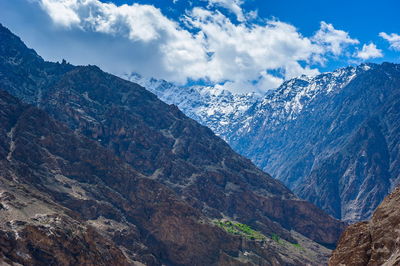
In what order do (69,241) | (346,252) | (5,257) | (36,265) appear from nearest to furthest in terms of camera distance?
(346,252), (5,257), (36,265), (69,241)

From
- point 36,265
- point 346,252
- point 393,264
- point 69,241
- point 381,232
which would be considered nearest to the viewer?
point 393,264

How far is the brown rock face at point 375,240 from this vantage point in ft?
100

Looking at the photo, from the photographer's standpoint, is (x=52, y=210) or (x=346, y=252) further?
(x=52, y=210)

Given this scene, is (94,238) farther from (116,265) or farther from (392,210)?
(392,210)

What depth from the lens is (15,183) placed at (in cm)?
17762

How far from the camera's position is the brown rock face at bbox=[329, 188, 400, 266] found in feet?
100

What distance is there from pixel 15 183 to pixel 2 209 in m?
29.6

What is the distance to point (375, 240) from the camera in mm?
32469

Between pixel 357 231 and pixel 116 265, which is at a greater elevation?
pixel 357 231

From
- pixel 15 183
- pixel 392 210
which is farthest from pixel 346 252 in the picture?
pixel 15 183

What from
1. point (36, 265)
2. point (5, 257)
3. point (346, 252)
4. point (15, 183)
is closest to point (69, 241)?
point (36, 265)

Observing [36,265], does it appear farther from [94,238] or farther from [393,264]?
[393,264]

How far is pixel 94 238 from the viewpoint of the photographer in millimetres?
163500

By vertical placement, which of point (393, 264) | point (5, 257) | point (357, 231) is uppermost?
point (357, 231)
